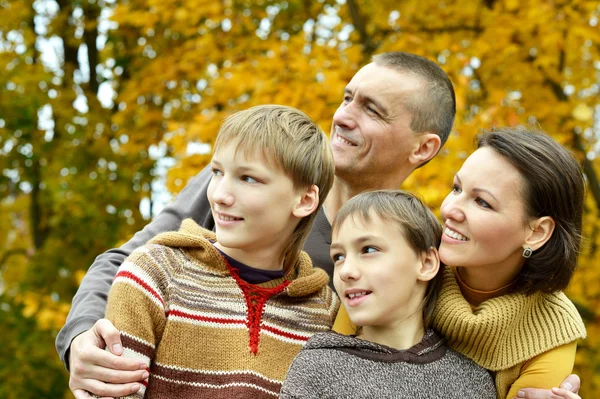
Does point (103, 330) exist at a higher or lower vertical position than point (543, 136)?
lower

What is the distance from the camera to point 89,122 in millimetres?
7836

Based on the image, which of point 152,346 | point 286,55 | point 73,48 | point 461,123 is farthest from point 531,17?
point 73,48

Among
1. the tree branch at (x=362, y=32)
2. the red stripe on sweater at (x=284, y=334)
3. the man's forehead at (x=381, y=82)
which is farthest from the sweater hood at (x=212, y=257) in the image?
the tree branch at (x=362, y=32)

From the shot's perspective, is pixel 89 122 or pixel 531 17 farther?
pixel 89 122

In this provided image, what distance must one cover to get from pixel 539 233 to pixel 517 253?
0.08 meters

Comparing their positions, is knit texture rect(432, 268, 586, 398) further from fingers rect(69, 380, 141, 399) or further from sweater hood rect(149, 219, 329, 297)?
fingers rect(69, 380, 141, 399)

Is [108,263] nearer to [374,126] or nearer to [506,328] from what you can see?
[374,126]

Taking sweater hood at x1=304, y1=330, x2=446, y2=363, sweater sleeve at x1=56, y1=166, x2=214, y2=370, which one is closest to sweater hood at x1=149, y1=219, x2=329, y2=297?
sweater hood at x1=304, y1=330, x2=446, y2=363

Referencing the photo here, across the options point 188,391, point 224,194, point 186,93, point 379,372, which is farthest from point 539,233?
point 186,93

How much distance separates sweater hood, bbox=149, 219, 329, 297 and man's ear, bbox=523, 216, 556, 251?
57 centimetres

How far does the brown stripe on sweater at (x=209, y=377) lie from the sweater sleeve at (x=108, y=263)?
0.36m

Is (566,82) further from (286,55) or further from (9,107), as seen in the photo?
(9,107)

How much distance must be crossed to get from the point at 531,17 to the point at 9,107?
17.1 feet

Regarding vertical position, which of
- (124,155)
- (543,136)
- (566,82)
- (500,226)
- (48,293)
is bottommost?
(48,293)
